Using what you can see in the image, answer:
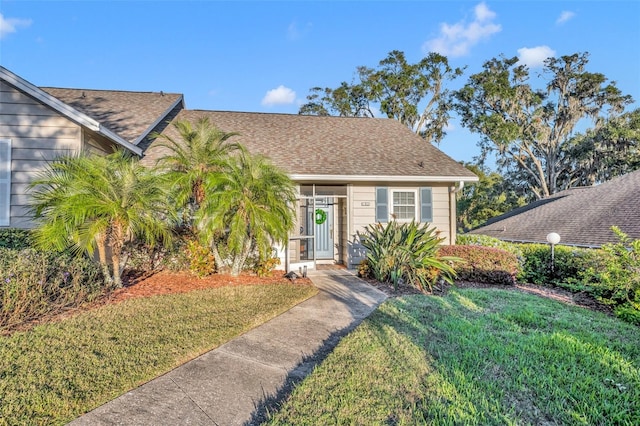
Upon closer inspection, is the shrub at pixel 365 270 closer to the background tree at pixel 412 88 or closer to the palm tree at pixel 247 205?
the palm tree at pixel 247 205

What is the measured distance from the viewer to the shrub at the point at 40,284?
13.6 ft

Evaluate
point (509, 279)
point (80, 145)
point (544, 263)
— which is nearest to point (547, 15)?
point (544, 263)

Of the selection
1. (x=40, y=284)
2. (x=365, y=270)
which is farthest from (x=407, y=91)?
(x=40, y=284)

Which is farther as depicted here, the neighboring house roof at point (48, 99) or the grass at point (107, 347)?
the neighboring house roof at point (48, 99)

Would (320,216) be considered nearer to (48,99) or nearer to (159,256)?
(159,256)

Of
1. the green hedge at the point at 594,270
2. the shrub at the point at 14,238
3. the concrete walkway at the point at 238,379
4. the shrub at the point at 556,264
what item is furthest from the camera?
the shrub at the point at 556,264

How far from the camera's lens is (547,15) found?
12883 mm

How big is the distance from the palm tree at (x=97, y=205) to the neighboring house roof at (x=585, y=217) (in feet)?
46.2

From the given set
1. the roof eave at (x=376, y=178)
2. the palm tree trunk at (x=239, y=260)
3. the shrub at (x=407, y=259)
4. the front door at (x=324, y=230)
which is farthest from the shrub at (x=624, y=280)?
the front door at (x=324, y=230)

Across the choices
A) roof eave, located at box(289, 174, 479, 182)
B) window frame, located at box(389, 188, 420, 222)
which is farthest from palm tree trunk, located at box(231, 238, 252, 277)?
window frame, located at box(389, 188, 420, 222)

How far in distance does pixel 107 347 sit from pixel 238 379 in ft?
5.25

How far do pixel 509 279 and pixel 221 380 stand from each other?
25.2 ft

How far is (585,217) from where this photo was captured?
14062 millimetres

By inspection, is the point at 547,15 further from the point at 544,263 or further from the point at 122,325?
the point at 122,325
